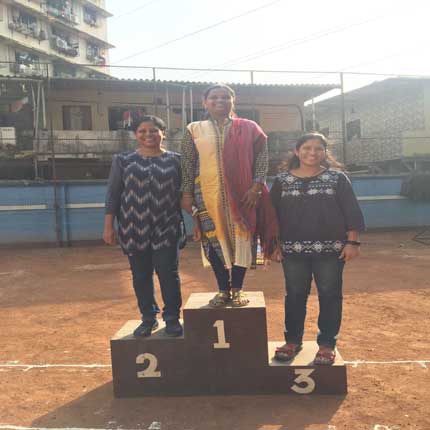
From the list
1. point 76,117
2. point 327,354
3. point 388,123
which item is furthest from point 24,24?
point 327,354

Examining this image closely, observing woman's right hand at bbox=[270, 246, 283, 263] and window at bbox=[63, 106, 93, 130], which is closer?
woman's right hand at bbox=[270, 246, 283, 263]

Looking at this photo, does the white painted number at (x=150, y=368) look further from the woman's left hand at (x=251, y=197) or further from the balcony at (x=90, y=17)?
the balcony at (x=90, y=17)

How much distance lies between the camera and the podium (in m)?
2.90

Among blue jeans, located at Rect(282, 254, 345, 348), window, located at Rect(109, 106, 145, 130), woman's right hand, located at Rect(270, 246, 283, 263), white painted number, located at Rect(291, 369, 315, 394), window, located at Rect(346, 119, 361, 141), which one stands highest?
window, located at Rect(109, 106, 145, 130)

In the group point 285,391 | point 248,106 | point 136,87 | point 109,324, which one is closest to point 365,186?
point 248,106

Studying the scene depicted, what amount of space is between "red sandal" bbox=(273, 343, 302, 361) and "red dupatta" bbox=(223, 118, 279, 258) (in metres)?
0.70

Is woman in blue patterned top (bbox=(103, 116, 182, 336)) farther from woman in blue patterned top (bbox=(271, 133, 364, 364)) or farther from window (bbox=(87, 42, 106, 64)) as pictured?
window (bbox=(87, 42, 106, 64))

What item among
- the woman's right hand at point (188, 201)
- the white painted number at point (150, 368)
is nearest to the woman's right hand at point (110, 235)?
the woman's right hand at point (188, 201)

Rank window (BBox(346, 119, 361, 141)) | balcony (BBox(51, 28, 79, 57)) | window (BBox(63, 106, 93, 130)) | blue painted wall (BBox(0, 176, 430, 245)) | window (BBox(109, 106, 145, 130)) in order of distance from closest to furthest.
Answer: blue painted wall (BBox(0, 176, 430, 245)), window (BBox(63, 106, 93, 130)), window (BBox(109, 106, 145, 130)), window (BBox(346, 119, 361, 141)), balcony (BBox(51, 28, 79, 57))

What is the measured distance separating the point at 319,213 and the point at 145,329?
58.8 inches

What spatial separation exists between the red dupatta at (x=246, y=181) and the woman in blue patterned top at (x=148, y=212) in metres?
0.41

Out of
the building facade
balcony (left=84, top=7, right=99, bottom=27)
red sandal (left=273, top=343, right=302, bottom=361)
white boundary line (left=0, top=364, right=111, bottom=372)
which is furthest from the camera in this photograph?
balcony (left=84, top=7, right=99, bottom=27)

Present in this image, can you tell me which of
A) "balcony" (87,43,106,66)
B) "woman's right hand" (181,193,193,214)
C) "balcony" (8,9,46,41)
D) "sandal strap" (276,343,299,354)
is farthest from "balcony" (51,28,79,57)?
"sandal strap" (276,343,299,354)

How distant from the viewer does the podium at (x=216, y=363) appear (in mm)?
2898
